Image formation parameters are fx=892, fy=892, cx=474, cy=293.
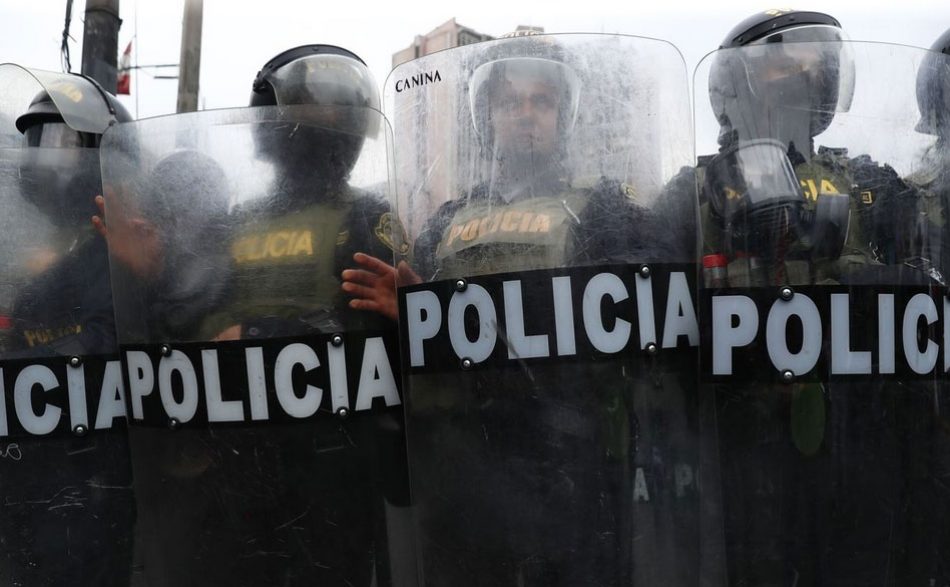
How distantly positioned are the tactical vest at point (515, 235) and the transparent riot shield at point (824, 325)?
0.37m

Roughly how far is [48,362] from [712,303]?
2079 mm

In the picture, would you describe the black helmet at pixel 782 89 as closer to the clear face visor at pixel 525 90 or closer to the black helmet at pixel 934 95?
the black helmet at pixel 934 95

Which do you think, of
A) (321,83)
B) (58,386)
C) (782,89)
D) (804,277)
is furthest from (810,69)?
(58,386)

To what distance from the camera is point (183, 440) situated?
2.47 m

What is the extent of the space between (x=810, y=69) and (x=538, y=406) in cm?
109

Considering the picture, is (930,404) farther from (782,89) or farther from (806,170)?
(782,89)

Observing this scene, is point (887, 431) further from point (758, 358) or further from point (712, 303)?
point (712, 303)

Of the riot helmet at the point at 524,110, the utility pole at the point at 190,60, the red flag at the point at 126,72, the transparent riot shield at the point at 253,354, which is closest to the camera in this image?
the riot helmet at the point at 524,110

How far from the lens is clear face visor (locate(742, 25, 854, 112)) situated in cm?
224

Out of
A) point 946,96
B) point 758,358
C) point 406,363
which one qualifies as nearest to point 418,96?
point 406,363

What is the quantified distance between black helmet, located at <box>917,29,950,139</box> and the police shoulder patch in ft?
4.52

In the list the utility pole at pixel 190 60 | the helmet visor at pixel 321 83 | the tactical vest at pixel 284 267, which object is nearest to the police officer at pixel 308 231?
the tactical vest at pixel 284 267

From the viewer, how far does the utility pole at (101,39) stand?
6.12 meters

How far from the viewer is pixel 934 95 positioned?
2.36m
